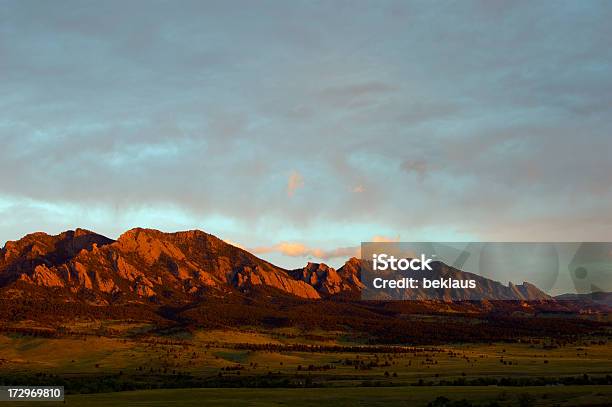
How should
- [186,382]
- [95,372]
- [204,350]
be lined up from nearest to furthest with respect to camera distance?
[186,382]
[95,372]
[204,350]

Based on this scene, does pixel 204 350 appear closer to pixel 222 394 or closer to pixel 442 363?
pixel 442 363

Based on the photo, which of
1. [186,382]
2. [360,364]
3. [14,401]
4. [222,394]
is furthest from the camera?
[360,364]

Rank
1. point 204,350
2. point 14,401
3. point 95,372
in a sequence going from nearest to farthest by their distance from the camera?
point 14,401 < point 95,372 < point 204,350

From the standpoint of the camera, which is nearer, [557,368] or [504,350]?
[557,368]

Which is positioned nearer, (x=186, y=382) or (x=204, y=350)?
(x=186, y=382)

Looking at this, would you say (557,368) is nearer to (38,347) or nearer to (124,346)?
(124,346)

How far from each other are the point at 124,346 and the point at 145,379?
73209 mm

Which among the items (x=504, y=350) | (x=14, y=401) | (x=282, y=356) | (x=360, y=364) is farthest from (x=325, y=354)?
(x=14, y=401)

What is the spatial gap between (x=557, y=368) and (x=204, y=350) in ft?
328

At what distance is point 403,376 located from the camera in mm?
108625

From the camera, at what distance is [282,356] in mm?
169125

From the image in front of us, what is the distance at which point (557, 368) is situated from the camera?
118 meters

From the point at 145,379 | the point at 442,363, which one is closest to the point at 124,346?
the point at 145,379

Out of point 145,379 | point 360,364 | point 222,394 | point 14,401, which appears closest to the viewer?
point 14,401
